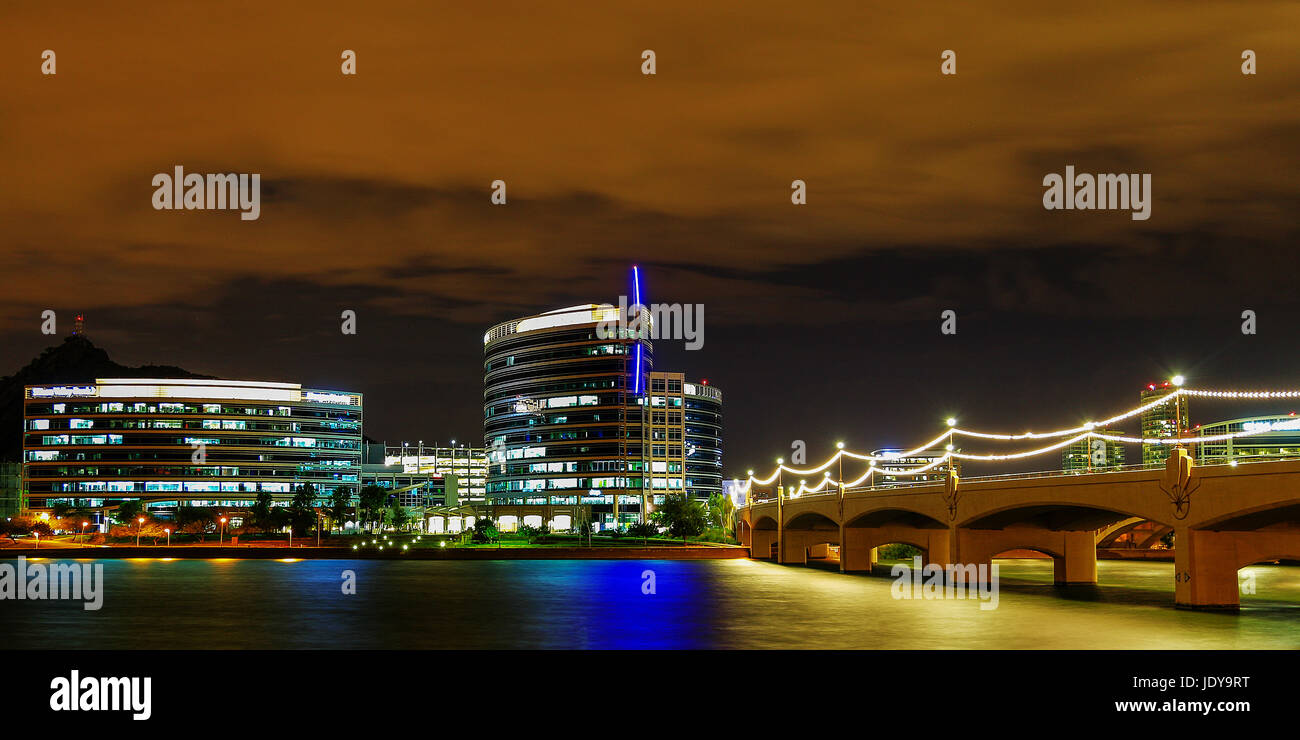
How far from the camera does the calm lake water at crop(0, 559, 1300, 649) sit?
48.5 metres

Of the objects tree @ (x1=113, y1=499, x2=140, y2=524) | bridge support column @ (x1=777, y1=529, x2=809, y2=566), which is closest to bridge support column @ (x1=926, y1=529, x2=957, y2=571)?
bridge support column @ (x1=777, y1=529, x2=809, y2=566)

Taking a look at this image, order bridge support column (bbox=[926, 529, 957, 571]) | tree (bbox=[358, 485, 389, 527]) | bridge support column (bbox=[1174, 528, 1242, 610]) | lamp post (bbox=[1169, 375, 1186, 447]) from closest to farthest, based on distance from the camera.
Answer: bridge support column (bbox=[1174, 528, 1242, 610]) < lamp post (bbox=[1169, 375, 1186, 447]) < bridge support column (bbox=[926, 529, 957, 571]) < tree (bbox=[358, 485, 389, 527])

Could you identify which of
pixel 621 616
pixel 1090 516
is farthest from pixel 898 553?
pixel 621 616

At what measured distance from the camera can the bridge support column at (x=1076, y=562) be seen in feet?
274

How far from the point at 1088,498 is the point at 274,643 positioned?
36.8 meters

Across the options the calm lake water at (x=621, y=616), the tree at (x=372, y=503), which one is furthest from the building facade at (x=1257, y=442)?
the tree at (x=372, y=503)

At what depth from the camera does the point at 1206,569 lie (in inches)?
2116

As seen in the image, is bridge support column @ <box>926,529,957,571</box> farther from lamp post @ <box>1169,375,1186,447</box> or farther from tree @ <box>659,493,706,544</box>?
tree @ <box>659,493,706,544</box>

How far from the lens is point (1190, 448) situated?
177 ft

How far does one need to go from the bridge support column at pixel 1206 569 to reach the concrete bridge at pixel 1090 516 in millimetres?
43

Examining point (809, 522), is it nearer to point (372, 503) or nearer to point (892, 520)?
point (892, 520)

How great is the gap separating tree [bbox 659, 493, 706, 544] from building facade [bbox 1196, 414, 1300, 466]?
220 feet

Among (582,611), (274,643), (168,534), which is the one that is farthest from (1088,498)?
(168,534)
